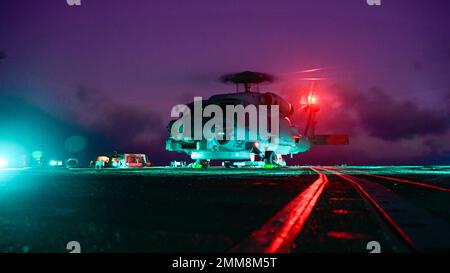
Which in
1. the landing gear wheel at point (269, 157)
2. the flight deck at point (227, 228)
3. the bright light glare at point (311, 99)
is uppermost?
the bright light glare at point (311, 99)

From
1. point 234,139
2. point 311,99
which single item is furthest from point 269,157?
point 311,99

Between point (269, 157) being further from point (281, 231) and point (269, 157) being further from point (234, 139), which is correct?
point (281, 231)

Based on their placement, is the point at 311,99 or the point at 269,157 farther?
the point at 311,99

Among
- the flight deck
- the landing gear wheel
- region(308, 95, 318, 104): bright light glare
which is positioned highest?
region(308, 95, 318, 104): bright light glare

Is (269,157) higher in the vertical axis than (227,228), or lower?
higher

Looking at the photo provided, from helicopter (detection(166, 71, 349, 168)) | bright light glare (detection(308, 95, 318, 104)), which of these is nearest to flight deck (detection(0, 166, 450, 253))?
helicopter (detection(166, 71, 349, 168))

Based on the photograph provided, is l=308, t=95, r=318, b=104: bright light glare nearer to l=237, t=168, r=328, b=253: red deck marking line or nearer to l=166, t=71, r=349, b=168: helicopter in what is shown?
l=166, t=71, r=349, b=168: helicopter

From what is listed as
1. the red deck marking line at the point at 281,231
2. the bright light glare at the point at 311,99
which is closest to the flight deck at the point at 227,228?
the red deck marking line at the point at 281,231

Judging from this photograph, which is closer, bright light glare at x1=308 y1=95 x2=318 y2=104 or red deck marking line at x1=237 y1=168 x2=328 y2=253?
red deck marking line at x1=237 y1=168 x2=328 y2=253

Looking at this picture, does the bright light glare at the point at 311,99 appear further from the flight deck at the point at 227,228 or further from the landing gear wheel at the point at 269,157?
the flight deck at the point at 227,228

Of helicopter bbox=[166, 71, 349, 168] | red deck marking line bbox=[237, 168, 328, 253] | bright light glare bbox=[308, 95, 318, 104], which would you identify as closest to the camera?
red deck marking line bbox=[237, 168, 328, 253]

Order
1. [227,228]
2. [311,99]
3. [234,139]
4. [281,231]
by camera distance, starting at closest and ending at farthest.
→ [281,231], [227,228], [234,139], [311,99]

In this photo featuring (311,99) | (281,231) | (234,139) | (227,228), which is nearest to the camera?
(281,231)
